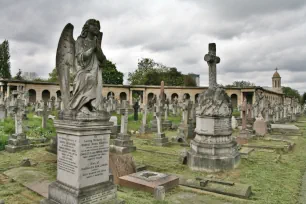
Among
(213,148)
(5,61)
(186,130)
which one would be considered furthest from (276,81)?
(213,148)

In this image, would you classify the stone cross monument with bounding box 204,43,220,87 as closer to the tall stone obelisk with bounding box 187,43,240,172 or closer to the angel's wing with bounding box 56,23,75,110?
the tall stone obelisk with bounding box 187,43,240,172

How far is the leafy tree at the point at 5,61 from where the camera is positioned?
5291 centimetres

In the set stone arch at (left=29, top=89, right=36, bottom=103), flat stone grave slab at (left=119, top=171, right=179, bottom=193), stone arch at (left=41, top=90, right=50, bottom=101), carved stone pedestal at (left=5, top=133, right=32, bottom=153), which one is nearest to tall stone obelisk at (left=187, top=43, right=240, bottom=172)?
flat stone grave slab at (left=119, top=171, right=179, bottom=193)

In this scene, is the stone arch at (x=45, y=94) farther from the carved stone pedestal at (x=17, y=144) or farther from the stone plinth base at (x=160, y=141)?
the stone plinth base at (x=160, y=141)

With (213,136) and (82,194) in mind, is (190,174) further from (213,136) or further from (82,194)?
(82,194)

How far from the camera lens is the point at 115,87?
147ft

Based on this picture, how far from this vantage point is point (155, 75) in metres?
58.9

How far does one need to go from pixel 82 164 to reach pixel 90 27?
7.42 ft

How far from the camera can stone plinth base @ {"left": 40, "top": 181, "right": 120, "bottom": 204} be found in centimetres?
388

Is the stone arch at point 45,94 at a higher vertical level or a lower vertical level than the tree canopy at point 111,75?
lower

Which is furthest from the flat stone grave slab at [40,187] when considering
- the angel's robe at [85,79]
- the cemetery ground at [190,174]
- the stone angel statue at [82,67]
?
the angel's robe at [85,79]

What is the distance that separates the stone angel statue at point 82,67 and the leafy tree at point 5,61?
57267 millimetres

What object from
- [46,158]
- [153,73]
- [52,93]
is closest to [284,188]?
[46,158]

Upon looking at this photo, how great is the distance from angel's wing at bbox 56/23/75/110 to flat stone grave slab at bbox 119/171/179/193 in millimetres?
2451
